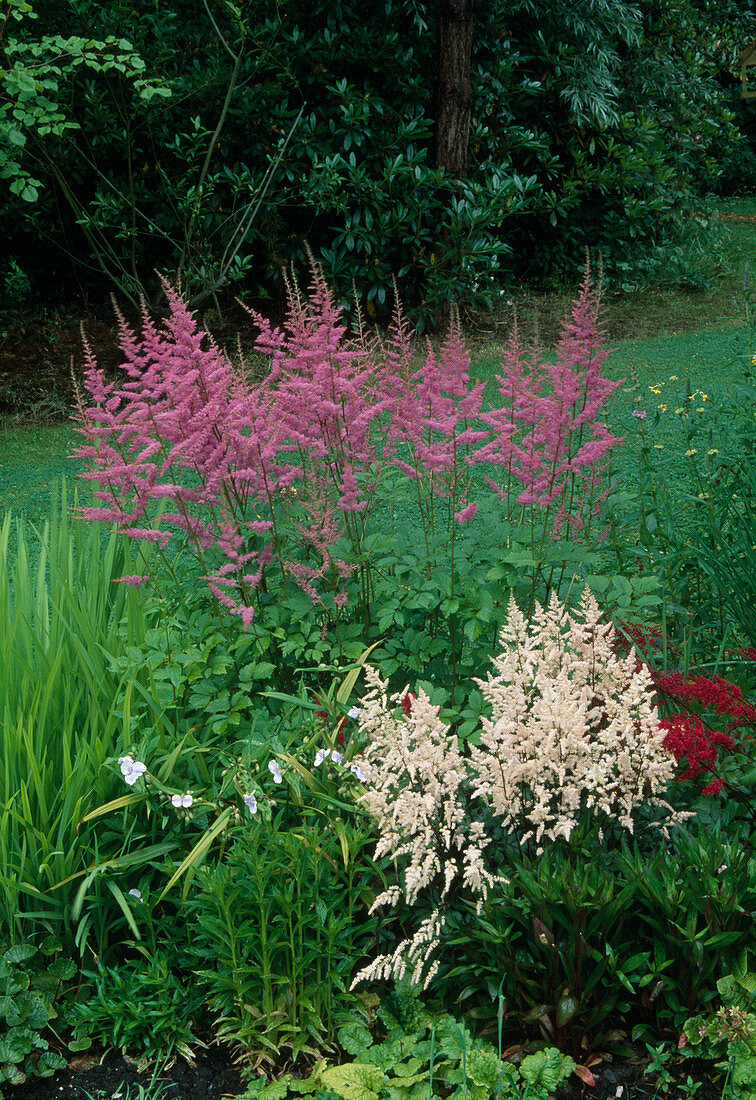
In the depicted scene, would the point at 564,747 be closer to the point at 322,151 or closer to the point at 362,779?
the point at 362,779

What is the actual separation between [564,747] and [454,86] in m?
9.44

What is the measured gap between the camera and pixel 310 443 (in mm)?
2963

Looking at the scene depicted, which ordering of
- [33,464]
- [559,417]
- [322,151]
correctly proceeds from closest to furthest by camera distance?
[559,417] → [33,464] → [322,151]

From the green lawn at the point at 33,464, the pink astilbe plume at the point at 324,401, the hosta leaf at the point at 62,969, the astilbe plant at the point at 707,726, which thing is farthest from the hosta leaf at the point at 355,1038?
the green lawn at the point at 33,464

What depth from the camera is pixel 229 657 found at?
114 inches

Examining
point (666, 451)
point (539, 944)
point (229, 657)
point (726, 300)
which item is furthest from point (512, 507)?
point (726, 300)

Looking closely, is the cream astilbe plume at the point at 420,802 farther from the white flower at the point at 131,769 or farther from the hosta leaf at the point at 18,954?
the hosta leaf at the point at 18,954

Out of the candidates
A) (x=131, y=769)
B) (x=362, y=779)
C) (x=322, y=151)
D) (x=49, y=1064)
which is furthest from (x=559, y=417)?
(x=322, y=151)

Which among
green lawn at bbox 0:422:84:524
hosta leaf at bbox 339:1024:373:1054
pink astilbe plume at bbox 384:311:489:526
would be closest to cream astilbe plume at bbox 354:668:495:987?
hosta leaf at bbox 339:1024:373:1054

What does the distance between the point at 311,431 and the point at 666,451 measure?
14.8ft

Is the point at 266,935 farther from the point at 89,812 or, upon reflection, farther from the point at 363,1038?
the point at 89,812

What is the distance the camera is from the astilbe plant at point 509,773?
2299 mm

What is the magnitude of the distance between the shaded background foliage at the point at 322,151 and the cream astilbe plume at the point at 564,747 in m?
7.55

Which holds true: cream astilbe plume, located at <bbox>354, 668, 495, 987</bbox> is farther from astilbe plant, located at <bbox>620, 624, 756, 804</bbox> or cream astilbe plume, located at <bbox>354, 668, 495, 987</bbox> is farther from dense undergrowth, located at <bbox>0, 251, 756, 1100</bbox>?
astilbe plant, located at <bbox>620, 624, 756, 804</bbox>
